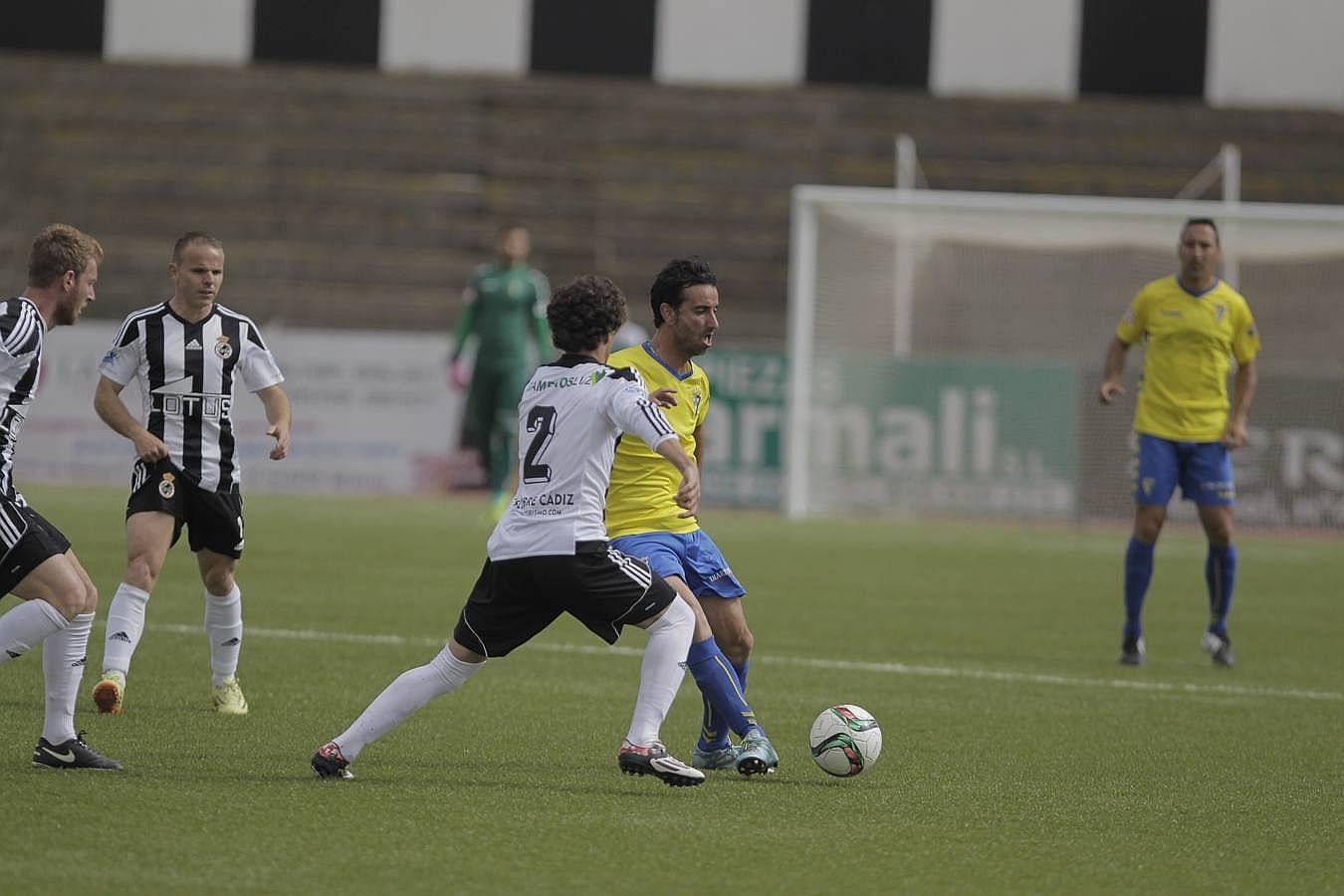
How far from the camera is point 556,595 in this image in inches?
217

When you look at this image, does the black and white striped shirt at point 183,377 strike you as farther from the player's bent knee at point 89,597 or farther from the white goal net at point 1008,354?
the white goal net at point 1008,354

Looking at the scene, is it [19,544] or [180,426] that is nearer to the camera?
[19,544]

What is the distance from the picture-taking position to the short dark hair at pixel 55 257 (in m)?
5.64

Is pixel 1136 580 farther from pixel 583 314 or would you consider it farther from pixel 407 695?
pixel 407 695

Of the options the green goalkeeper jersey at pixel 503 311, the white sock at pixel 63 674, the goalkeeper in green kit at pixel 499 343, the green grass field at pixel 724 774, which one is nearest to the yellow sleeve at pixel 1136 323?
the green grass field at pixel 724 774

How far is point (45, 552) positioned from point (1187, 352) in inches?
242

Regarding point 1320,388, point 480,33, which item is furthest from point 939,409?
point 480,33

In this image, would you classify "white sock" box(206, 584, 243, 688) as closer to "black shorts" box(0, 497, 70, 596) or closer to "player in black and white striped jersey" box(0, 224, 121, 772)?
"player in black and white striped jersey" box(0, 224, 121, 772)

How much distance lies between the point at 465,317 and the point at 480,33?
11441 mm

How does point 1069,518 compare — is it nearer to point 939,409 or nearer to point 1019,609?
point 939,409

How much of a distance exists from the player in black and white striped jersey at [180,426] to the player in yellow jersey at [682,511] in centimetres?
139

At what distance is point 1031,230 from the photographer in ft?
61.2

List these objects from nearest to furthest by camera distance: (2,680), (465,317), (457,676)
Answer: (457,676) → (2,680) → (465,317)

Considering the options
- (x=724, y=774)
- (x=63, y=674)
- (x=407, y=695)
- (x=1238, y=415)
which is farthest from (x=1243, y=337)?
(x=63, y=674)
